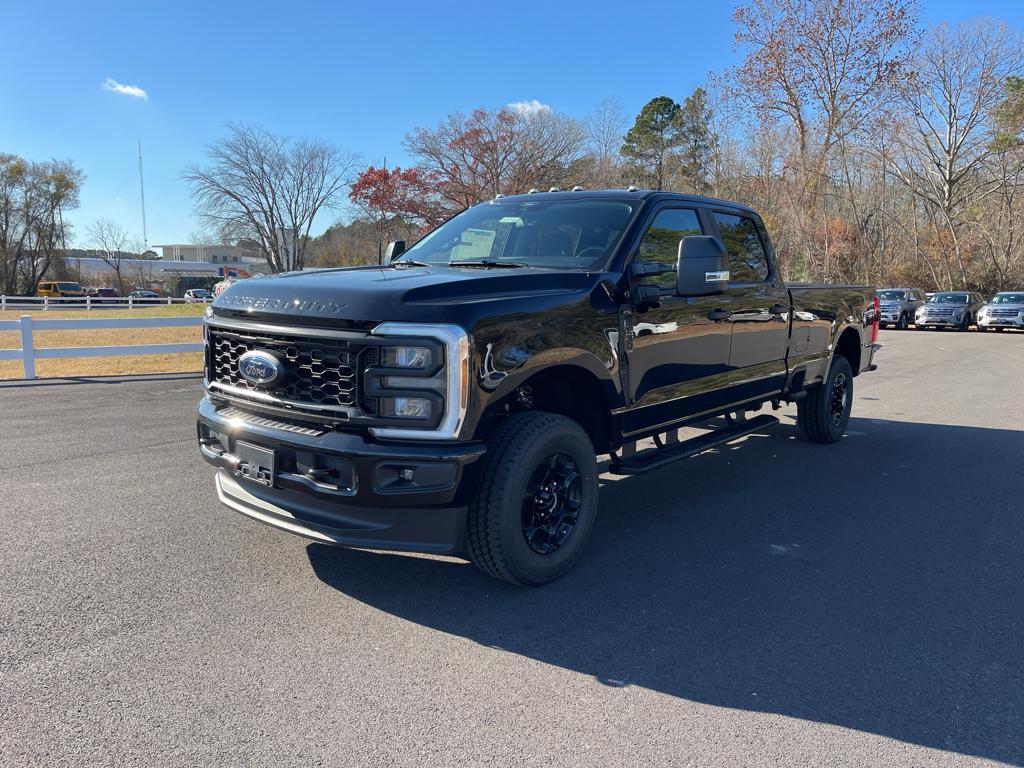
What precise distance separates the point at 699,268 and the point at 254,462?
2640 mm

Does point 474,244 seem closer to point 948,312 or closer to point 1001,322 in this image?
point 1001,322

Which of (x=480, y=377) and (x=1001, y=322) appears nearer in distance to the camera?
(x=480, y=377)

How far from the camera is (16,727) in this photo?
2492 mm

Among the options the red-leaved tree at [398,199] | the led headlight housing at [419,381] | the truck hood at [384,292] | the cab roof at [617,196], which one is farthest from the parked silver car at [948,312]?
the led headlight housing at [419,381]

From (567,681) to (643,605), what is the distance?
0.79m

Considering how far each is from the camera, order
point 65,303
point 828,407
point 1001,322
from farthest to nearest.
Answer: point 65,303 < point 1001,322 < point 828,407

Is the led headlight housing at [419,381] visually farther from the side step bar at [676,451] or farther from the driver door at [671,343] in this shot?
the side step bar at [676,451]

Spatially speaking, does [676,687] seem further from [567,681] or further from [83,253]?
[83,253]

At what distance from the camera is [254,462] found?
137 inches

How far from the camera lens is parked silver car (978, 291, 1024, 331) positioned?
2606 cm

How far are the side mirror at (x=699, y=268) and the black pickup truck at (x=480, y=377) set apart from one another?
0.04 feet

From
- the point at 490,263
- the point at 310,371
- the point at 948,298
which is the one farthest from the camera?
the point at 948,298

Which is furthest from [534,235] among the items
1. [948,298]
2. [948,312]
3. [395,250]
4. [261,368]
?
[948,298]

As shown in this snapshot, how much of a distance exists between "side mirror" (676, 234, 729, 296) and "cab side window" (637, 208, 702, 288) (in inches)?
8.9
